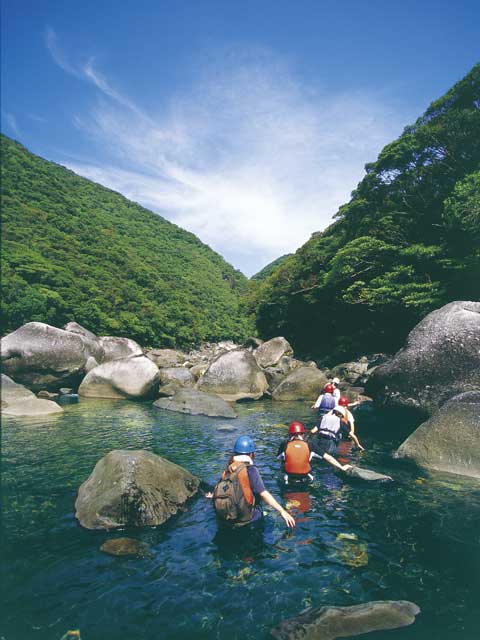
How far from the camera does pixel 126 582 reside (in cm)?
475

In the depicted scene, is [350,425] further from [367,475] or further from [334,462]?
[367,475]

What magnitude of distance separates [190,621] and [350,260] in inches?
944

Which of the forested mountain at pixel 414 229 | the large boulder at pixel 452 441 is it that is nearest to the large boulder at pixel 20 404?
the large boulder at pixel 452 441

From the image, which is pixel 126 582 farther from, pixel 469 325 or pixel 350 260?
pixel 350 260

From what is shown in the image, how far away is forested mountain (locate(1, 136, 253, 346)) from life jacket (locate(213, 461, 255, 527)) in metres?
31.1

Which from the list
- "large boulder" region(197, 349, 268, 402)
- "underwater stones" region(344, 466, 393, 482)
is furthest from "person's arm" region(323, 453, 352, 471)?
"large boulder" region(197, 349, 268, 402)

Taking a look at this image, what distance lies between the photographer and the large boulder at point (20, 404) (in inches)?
617

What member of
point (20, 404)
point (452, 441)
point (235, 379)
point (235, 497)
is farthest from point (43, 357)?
point (452, 441)

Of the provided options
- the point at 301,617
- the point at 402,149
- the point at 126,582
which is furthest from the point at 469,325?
the point at 402,149

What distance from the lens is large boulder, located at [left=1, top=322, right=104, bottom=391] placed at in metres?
20.1

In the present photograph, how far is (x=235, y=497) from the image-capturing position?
5.61 meters

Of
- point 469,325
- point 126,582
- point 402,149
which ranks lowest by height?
point 126,582

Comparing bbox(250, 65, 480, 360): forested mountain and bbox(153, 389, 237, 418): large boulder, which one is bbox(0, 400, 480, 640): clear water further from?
bbox(250, 65, 480, 360): forested mountain

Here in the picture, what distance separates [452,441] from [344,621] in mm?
6665
